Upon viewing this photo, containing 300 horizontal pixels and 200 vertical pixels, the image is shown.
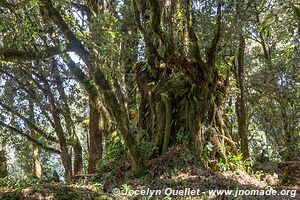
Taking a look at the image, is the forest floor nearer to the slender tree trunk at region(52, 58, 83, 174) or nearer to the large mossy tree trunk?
the large mossy tree trunk

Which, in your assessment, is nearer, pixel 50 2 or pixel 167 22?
pixel 50 2

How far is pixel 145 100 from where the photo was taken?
9172mm

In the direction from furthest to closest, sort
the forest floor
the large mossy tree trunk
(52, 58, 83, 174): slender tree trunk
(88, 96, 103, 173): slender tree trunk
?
1. (52, 58, 83, 174): slender tree trunk
2. (88, 96, 103, 173): slender tree trunk
3. the large mossy tree trunk
4. the forest floor

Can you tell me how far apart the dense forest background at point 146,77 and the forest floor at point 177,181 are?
0.05 m

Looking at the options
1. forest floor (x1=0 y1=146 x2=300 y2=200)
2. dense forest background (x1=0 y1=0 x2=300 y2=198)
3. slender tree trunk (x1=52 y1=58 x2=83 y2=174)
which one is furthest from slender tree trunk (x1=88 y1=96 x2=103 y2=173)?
forest floor (x1=0 y1=146 x2=300 y2=200)

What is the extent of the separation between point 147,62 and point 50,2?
127 inches

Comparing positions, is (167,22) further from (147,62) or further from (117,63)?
(117,63)

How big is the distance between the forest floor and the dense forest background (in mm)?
52

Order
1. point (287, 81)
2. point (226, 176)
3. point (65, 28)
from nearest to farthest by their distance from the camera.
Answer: point (65, 28) → point (226, 176) → point (287, 81)

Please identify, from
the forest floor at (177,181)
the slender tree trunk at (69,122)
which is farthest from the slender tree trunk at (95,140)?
the forest floor at (177,181)

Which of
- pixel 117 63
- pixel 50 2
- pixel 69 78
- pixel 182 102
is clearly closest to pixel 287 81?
pixel 182 102

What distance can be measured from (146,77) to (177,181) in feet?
10.5

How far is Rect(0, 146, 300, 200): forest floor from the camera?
5.51m

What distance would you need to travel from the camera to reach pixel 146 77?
8984 millimetres
